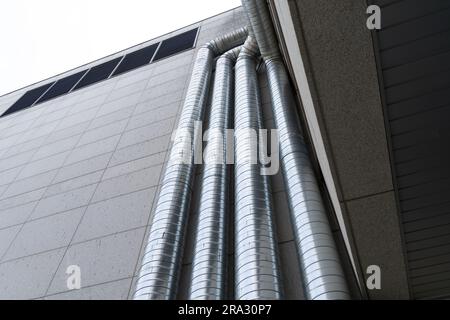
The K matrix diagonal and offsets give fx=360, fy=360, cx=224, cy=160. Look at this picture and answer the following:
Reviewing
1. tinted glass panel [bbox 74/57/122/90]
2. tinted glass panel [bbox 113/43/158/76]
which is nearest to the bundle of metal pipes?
tinted glass panel [bbox 113/43/158/76]

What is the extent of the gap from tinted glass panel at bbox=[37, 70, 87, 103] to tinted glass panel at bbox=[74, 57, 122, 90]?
0.29 metres

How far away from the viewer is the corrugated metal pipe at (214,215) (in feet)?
8.05

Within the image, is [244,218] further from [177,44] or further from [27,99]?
[27,99]

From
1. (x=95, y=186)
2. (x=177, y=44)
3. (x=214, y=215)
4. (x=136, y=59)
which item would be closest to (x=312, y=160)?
(x=214, y=215)

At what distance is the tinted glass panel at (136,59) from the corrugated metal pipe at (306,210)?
14.2 ft

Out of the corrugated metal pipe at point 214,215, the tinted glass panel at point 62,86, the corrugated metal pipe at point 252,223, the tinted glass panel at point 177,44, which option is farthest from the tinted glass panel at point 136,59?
the corrugated metal pipe at point 252,223

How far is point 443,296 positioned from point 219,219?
1720 millimetres

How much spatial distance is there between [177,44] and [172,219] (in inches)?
229

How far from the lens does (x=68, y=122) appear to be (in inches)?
268

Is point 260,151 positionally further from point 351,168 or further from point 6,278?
point 6,278

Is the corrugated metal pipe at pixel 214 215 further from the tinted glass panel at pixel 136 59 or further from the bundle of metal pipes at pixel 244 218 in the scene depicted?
the tinted glass panel at pixel 136 59

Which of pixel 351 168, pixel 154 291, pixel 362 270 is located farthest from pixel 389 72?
pixel 154 291

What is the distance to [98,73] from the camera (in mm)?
8734

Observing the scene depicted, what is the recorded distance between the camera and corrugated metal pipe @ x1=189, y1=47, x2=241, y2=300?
2.45 metres
